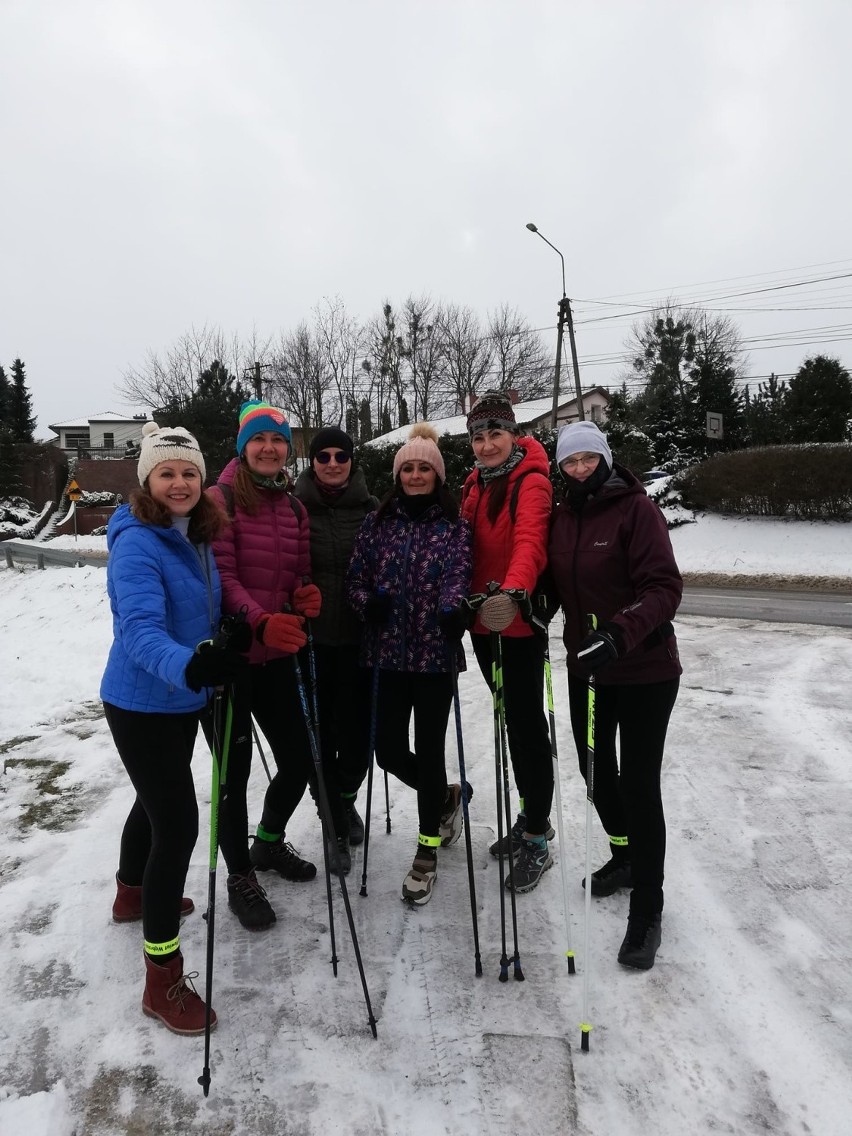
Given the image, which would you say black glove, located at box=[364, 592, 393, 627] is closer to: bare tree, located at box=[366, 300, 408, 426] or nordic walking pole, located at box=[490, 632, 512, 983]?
nordic walking pole, located at box=[490, 632, 512, 983]

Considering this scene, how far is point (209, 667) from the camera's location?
6.95ft

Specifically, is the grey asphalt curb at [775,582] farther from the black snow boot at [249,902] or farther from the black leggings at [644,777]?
the black snow boot at [249,902]

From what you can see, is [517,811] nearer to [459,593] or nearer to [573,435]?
[459,593]

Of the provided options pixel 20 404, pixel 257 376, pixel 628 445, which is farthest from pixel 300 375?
pixel 20 404

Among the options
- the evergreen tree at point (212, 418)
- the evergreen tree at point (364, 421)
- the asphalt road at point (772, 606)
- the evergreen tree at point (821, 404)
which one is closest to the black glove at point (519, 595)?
the asphalt road at point (772, 606)

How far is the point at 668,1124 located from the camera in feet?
6.43

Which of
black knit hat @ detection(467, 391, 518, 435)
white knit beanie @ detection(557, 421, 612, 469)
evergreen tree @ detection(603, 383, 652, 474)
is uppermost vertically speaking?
evergreen tree @ detection(603, 383, 652, 474)

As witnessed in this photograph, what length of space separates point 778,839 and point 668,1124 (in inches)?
75.9

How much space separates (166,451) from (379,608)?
3.66 feet

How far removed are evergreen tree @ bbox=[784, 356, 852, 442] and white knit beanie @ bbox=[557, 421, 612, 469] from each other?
26.1m

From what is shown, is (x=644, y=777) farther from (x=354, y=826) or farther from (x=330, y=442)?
(x=330, y=442)

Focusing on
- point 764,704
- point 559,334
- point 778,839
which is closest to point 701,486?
point 559,334

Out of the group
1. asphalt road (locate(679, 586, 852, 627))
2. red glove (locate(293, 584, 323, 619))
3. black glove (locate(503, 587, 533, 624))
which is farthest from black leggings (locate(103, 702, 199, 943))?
asphalt road (locate(679, 586, 852, 627))

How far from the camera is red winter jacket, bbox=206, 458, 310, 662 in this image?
2.88 meters
